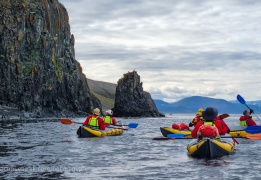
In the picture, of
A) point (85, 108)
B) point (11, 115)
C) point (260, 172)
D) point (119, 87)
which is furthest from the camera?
point (119, 87)

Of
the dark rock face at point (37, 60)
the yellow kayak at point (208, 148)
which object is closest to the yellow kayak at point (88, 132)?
the yellow kayak at point (208, 148)

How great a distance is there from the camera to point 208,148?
14.7 m

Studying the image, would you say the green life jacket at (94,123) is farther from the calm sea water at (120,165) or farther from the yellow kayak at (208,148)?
the yellow kayak at (208,148)

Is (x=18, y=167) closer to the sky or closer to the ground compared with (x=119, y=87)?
closer to the ground

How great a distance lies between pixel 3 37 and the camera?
74.8 meters

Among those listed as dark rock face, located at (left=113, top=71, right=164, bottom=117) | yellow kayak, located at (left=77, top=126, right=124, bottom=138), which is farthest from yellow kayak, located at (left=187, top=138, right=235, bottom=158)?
dark rock face, located at (left=113, top=71, right=164, bottom=117)

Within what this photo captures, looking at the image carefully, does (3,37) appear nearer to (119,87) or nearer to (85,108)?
(85,108)

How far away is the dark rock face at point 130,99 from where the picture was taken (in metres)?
136

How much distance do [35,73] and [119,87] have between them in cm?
6073

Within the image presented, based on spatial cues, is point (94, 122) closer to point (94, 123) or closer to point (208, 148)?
point (94, 123)

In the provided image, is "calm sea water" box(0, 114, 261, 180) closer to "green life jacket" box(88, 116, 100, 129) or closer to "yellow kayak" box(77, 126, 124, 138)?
"yellow kayak" box(77, 126, 124, 138)

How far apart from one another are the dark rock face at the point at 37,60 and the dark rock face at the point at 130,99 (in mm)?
32955

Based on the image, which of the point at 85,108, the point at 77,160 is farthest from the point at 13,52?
the point at 77,160

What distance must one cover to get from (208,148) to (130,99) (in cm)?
→ 12212
